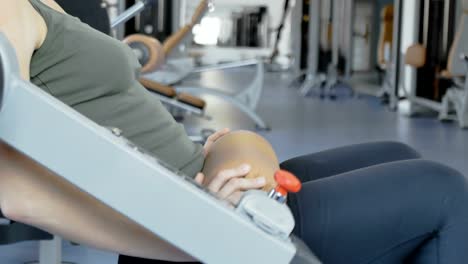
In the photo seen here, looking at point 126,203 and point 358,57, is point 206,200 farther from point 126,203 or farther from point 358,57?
point 358,57

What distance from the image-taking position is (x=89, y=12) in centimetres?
188

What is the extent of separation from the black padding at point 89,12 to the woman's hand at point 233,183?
Answer: 962 millimetres

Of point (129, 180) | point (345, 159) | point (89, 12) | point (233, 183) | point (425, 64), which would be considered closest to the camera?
point (129, 180)

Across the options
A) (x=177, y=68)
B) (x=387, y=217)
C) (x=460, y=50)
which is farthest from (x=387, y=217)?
(x=177, y=68)

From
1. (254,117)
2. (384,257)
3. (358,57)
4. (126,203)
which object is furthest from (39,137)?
(358,57)

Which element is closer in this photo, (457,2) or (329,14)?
(457,2)

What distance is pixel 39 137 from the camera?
0.72 metres

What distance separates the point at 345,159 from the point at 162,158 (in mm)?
426

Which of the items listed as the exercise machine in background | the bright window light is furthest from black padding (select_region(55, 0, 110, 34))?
the bright window light

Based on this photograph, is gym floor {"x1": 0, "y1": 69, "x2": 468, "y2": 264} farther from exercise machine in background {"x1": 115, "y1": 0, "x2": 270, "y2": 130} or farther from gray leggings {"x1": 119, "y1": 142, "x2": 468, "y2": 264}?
gray leggings {"x1": 119, "y1": 142, "x2": 468, "y2": 264}

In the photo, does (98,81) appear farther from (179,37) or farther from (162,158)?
(179,37)

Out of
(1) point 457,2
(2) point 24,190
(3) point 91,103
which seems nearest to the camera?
(2) point 24,190

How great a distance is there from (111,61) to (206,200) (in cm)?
32

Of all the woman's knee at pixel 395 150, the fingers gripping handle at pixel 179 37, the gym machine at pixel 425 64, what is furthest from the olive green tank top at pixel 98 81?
the gym machine at pixel 425 64
